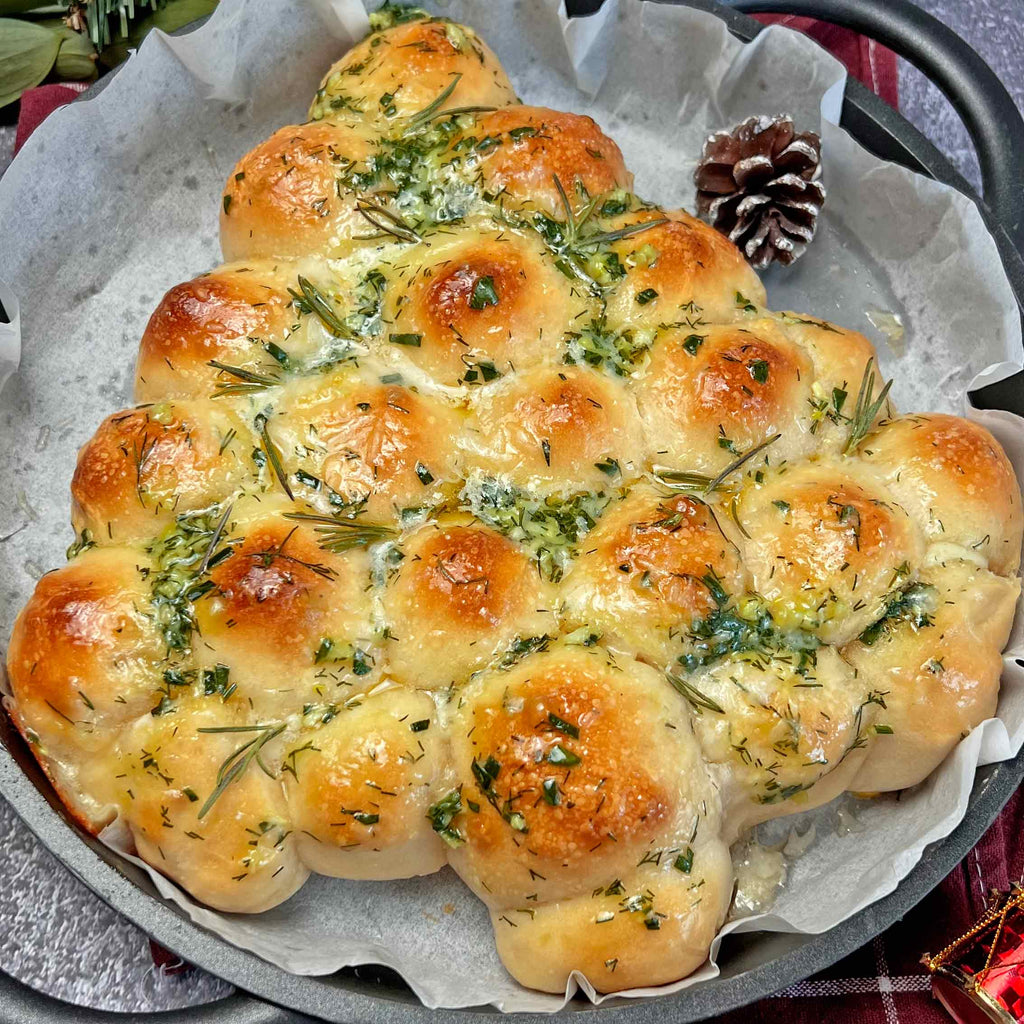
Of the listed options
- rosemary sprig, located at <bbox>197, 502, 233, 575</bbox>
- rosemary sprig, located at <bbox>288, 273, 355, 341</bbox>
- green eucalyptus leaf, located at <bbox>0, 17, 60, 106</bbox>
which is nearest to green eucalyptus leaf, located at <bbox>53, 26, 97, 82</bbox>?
green eucalyptus leaf, located at <bbox>0, 17, 60, 106</bbox>

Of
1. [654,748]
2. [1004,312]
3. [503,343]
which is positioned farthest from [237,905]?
[1004,312]

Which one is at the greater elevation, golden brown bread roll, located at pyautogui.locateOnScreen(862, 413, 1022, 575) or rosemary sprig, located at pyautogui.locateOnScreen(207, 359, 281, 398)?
rosemary sprig, located at pyautogui.locateOnScreen(207, 359, 281, 398)

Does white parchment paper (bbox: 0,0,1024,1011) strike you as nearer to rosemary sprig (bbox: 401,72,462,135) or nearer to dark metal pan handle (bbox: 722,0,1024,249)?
dark metal pan handle (bbox: 722,0,1024,249)

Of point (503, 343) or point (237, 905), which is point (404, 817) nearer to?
point (237, 905)

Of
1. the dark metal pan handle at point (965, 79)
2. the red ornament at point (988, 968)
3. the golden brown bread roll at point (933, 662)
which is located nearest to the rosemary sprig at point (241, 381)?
the golden brown bread roll at point (933, 662)

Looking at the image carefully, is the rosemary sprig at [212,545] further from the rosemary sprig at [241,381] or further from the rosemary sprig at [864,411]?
the rosemary sprig at [864,411]

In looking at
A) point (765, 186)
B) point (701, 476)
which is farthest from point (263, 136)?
point (701, 476)

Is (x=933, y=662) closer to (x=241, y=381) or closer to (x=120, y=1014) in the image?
(x=241, y=381)

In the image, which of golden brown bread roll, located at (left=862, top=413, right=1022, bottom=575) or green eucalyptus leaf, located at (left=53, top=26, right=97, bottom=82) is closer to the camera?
golden brown bread roll, located at (left=862, top=413, right=1022, bottom=575)
